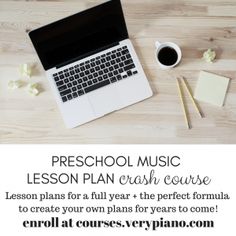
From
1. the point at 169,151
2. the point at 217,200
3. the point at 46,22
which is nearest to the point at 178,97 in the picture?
the point at 169,151

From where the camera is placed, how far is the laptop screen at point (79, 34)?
1002 mm

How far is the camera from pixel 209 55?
1066mm

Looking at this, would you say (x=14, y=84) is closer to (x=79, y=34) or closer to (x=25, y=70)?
(x=25, y=70)

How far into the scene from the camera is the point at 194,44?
43.1 inches

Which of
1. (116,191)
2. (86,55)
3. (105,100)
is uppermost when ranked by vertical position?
(86,55)

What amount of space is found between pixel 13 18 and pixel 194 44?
1.54 feet

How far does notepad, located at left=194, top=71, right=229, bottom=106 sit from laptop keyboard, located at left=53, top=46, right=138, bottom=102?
0.54 feet

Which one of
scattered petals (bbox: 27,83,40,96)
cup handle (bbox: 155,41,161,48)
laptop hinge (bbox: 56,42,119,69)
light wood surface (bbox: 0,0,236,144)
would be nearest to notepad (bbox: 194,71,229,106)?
light wood surface (bbox: 0,0,236,144)

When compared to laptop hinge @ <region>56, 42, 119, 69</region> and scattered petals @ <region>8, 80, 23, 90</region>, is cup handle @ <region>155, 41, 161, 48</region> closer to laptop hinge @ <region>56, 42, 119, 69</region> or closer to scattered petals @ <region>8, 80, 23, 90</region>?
laptop hinge @ <region>56, 42, 119, 69</region>

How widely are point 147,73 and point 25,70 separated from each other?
0.31 metres

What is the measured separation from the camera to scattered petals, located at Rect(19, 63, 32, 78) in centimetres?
108

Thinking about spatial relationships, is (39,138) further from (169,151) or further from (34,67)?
(169,151)

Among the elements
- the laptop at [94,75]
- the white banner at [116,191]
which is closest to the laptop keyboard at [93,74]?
the laptop at [94,75]

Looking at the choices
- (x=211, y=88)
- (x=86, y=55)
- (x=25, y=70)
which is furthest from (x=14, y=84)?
(x=211, y=88)
